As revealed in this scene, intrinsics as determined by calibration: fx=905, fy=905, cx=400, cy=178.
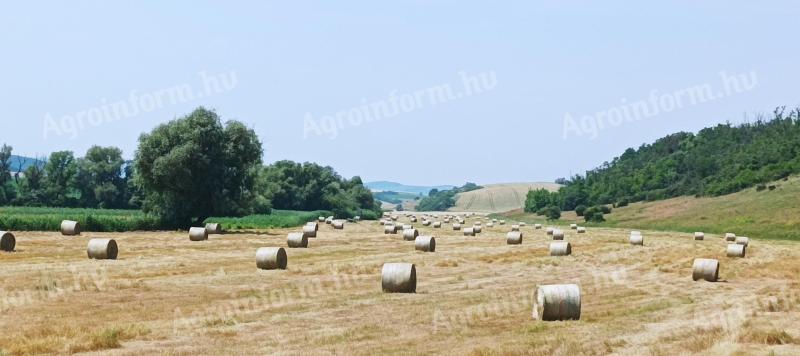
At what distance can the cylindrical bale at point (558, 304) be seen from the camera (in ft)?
63.4

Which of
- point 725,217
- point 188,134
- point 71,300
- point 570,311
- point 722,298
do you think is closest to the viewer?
point 570,311

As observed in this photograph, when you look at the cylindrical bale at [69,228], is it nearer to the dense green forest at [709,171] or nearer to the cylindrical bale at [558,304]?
the cylindrical bale at [558,304]

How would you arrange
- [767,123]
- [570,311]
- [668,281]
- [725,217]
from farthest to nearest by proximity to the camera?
[767,123], [725,217], [668,281], [570,311]

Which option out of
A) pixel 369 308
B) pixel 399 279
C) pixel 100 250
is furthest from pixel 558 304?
pixel 100 250

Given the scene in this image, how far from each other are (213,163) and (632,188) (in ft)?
347

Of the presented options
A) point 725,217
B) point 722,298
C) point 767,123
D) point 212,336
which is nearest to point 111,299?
point 212,336

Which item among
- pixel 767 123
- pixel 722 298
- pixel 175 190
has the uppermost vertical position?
pixel 767 123

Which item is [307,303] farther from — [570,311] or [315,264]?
[315,264]

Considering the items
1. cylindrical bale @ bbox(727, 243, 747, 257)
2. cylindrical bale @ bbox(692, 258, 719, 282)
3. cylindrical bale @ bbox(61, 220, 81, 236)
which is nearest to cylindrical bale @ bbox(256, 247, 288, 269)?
cylindrical bale @ bbox(692, 258, 719, 282)

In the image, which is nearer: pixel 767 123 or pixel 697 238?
pixel 697 238

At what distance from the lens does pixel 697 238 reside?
224ft

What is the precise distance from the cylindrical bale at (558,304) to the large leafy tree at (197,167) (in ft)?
163

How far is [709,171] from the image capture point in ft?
504

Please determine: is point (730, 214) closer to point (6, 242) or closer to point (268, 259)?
point (268, 259)
